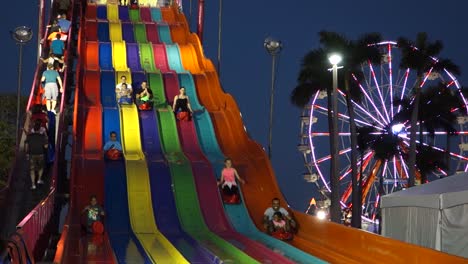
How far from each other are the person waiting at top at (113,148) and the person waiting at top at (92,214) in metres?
3.11

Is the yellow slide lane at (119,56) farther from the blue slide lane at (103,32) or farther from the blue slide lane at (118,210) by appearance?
the blue slide lane at (118,210)

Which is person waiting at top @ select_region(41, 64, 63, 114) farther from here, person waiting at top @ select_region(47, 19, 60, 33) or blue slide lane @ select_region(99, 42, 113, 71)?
person waiting at top @ select_region(47, 19, 60, 33)

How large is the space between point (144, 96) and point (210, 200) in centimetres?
585

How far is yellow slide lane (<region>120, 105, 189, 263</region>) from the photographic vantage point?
1330cm

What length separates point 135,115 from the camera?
21.2 metres

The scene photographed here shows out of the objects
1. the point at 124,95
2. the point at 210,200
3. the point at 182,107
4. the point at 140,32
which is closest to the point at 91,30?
the point at 140,32

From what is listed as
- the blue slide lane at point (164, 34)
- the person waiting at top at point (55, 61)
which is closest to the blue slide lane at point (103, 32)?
the blue slide lane at point (164, 34)

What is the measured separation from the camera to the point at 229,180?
1736cm

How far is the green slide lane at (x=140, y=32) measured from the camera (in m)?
28.1

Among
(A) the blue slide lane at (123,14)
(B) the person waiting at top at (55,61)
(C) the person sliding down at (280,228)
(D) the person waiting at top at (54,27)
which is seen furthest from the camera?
(A) the blue slide lane at (123,14)

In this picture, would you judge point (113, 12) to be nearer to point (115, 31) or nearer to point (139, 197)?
point (115, 31)

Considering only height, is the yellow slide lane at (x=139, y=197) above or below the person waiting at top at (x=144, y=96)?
below

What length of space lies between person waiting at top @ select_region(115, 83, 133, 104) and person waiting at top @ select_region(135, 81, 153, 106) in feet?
0.70

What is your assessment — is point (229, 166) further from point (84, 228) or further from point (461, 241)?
point (461, 241)
